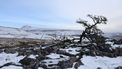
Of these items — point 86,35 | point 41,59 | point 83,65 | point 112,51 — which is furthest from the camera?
point 86,35

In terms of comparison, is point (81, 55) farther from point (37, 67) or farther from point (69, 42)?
point (69, 42)

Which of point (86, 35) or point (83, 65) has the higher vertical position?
point (86, 35)

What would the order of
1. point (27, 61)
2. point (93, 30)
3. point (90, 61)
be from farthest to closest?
point (93, 30), point (90, 61), point (27, 61)

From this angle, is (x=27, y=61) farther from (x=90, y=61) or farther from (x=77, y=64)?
(x=90, y=61)

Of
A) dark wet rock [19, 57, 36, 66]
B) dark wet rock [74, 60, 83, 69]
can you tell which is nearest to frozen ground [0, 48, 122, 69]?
dark wet rock [74, 60, 83, 69]

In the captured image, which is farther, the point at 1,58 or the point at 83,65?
the point at 1,58

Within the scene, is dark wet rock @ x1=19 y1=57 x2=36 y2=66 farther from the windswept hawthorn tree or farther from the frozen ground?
the windswept hawthorn tree

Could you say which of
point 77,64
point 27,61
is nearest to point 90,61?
point 77,64

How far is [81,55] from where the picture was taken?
68.8 feet

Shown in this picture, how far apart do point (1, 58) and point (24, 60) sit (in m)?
2.80

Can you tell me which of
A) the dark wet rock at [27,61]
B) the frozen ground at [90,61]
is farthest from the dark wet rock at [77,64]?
the dark wet rock at [27,61]

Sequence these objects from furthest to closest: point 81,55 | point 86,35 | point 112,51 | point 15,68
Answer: point 86,35 → point 112,51 → point 81,55 → point 15,68

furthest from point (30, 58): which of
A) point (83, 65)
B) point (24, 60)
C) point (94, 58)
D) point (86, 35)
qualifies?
point (86, 35)

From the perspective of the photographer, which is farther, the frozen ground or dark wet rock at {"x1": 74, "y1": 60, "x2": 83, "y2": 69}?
the frozen ground
